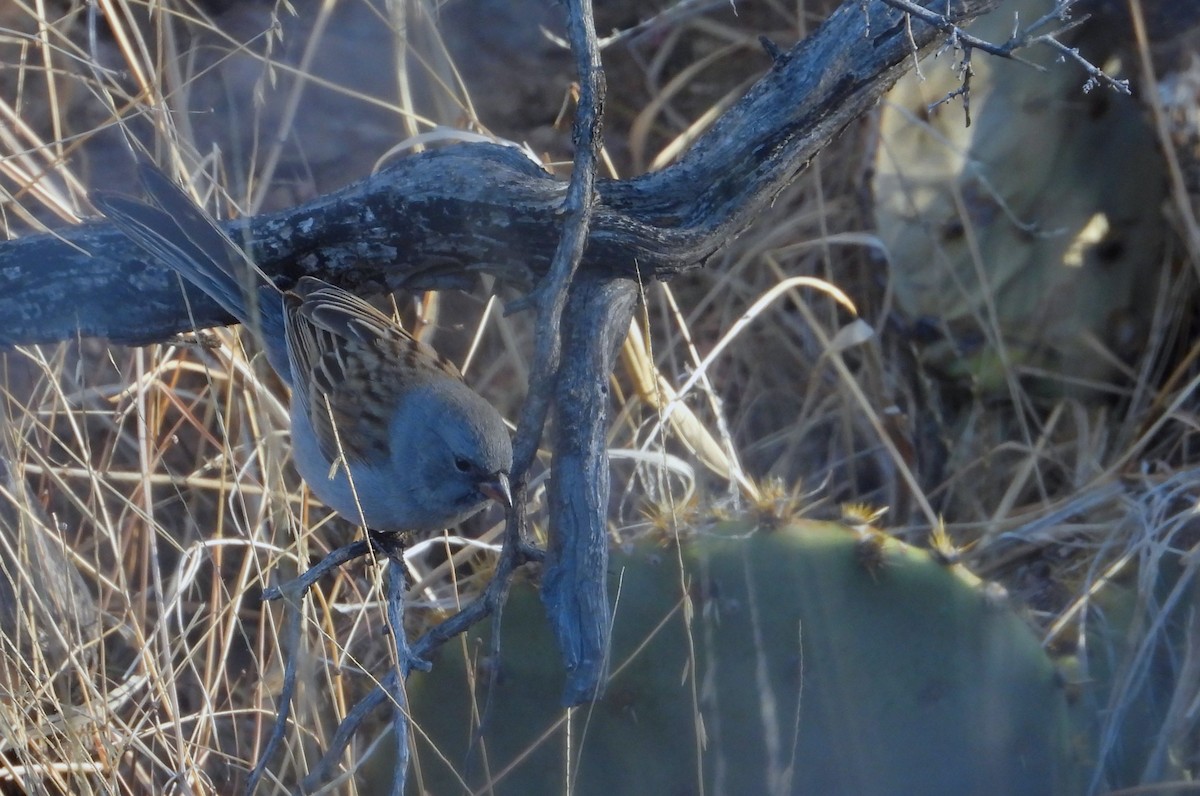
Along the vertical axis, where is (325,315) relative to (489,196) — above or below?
below

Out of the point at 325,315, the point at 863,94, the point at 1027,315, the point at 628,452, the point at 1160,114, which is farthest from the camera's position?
the point at 1027,315

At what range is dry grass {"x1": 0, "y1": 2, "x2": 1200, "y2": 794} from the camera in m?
2.02

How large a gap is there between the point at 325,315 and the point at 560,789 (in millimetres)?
991

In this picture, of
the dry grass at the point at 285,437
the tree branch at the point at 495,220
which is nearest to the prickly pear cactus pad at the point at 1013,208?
the dry grass at the point at 285,437

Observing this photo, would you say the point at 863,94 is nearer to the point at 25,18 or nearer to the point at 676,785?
the point at 676,785

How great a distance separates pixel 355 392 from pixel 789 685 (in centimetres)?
113

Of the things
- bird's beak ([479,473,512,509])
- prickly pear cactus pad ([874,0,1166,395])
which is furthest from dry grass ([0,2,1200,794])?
bird's beak ([479,473,512,509])

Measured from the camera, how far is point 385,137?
13.0ft

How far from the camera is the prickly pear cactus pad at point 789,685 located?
1.77 meters

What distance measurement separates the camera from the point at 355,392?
2428 mm

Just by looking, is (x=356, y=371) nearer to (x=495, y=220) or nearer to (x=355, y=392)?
(x=355, y=392)

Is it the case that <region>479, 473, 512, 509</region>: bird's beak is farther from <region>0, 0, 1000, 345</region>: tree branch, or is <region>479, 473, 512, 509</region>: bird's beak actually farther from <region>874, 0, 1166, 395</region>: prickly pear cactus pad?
<region>874, 0, 1166, 395</region>: prickly pear cactus pad

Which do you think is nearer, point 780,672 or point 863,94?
point 780,672

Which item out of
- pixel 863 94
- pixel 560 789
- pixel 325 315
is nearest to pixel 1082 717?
pixel 560 789
